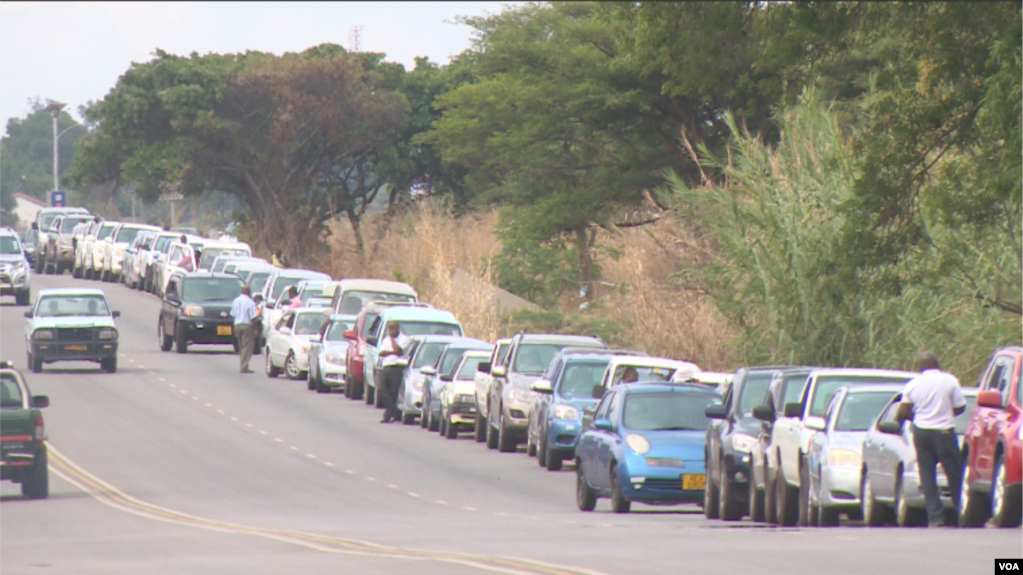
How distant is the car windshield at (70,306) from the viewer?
39.0 meters

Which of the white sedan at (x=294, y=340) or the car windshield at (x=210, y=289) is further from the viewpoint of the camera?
the car windshield at (x=210, y=289)

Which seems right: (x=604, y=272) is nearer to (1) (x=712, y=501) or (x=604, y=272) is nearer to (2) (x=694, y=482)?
(2) (x=694, y=482)

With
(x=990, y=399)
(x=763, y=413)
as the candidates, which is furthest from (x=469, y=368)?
(x=990, y=399)

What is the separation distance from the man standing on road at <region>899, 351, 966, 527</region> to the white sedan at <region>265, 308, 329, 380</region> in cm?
2440

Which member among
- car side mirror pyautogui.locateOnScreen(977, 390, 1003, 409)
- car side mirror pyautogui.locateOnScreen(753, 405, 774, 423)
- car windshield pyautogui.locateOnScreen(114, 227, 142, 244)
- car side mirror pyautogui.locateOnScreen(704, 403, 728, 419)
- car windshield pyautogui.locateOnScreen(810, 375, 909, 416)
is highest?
car windshield pyautogui.locateOnScreen(114, 227, 142, 244)

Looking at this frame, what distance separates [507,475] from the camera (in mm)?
25109

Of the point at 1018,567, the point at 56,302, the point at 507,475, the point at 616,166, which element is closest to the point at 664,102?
the point at 616,166

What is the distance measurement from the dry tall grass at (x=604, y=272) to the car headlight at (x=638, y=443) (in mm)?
11338

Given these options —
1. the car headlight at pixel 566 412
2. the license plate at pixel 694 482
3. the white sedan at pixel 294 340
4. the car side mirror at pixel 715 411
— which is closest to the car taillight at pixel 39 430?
the car headlight at pixel 566 412

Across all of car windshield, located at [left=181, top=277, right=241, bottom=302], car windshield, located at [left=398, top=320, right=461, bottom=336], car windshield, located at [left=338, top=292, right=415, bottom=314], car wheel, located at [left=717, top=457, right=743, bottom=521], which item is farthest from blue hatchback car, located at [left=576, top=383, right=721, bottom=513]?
car windshield, located at [left=181, top=277, right=241, bottom=302]

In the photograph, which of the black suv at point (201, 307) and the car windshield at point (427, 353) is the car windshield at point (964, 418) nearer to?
the car windshield at point (427, 353)

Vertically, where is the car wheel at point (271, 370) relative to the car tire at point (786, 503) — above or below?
below

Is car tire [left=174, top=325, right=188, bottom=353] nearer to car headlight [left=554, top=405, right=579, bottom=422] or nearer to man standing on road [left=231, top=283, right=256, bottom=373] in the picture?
man standing on road [left=231, top=283, right=256, bottom=373]

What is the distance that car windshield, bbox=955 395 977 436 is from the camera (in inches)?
695
